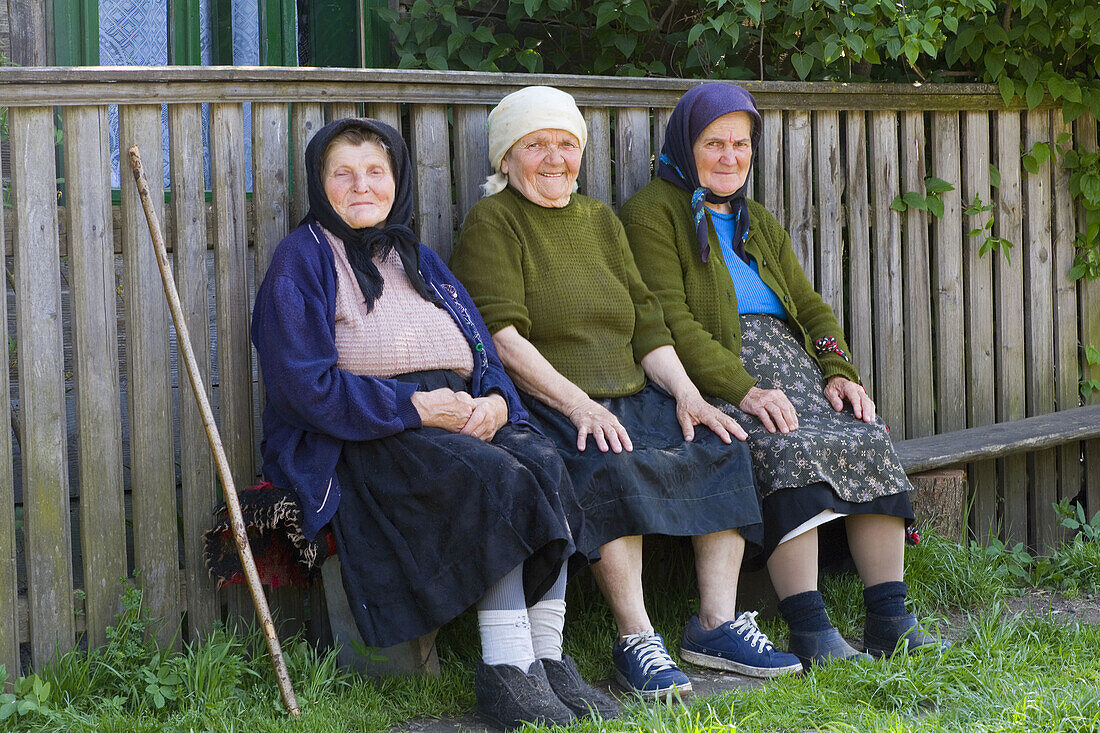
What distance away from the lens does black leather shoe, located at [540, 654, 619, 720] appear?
2.71m

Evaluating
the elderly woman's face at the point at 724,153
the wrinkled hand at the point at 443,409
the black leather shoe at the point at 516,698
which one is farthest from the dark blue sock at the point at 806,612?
the elderly woman's face at the point at 724,153

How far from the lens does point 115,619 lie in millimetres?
3000

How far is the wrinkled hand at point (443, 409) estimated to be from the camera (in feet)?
9.67

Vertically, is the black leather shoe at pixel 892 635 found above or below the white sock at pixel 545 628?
below

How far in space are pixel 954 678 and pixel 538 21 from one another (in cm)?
307

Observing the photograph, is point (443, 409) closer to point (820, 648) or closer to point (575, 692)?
point (575, 692)

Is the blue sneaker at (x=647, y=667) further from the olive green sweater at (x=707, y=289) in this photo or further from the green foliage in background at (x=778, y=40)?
the green foliage in background at (x=778, y=40)

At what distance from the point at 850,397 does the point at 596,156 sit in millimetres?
1127

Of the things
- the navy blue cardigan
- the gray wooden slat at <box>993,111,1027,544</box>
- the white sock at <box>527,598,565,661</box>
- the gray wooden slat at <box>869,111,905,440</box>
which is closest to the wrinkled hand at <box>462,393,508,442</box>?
the navy blue cardigan

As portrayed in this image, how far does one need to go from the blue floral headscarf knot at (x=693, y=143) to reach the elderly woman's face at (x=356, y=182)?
104cm

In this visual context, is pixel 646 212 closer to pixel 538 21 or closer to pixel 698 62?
Result: pixel 698 62

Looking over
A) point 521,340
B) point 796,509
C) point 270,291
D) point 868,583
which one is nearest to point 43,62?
point 270,291

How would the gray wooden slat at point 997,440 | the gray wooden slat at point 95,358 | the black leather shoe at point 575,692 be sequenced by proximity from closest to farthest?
the black leather shoe at point 575,692 < the gray wooden slat at point 95,358 < the gray wooden slat at point 997,440

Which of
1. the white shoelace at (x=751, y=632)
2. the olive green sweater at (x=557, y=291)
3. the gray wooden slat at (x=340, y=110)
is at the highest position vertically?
the gray wooden slat at (x=340, y=110)
